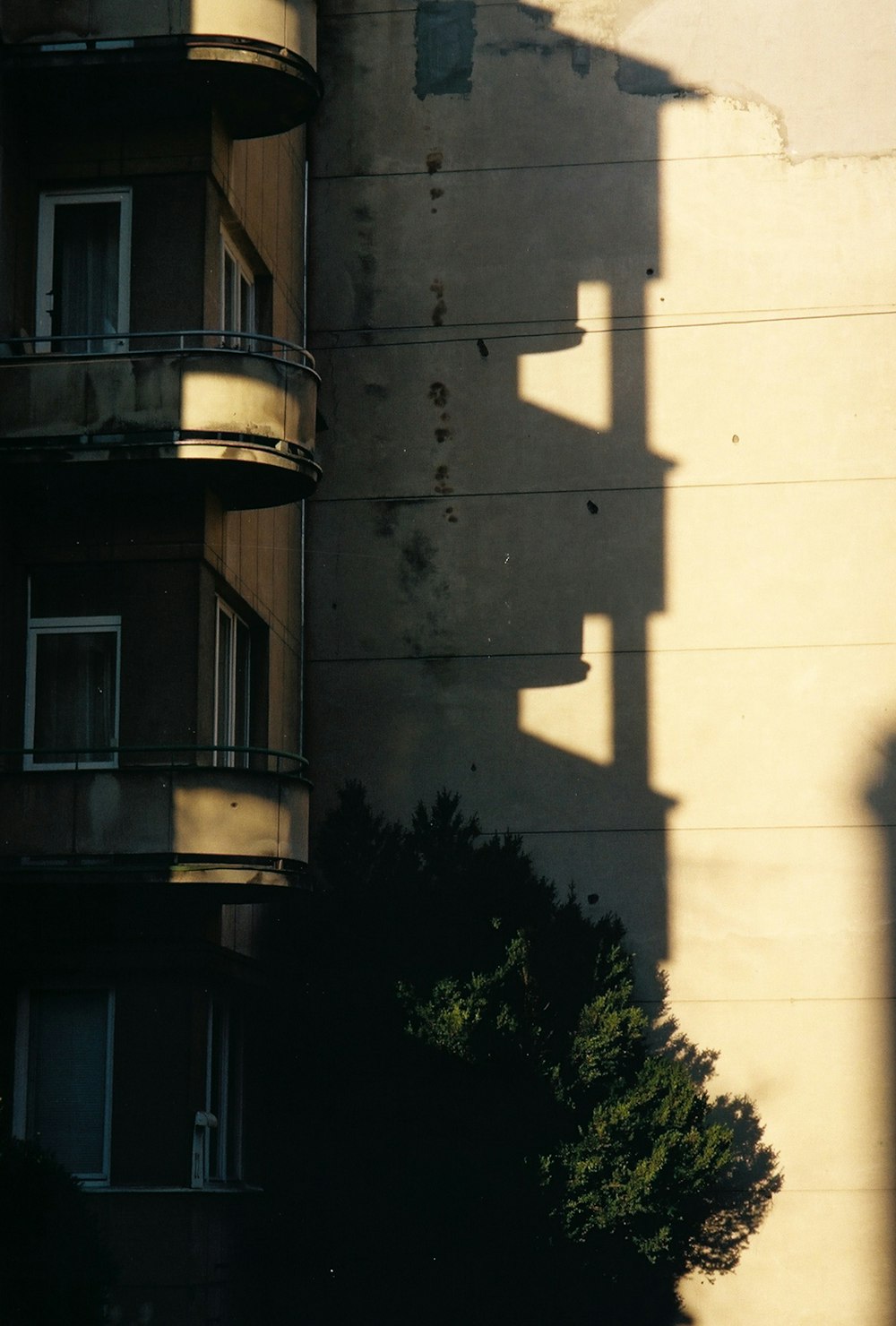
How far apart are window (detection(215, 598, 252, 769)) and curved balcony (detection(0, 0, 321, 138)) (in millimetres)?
4978

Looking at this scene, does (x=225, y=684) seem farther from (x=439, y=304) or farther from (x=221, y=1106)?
(x=439, y=304)

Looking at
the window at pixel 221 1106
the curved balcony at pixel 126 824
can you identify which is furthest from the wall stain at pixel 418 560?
the curved balcony at pixel 126 824

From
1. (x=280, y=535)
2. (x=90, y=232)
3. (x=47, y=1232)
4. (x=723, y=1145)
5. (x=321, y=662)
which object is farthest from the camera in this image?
(x=321, y=662)

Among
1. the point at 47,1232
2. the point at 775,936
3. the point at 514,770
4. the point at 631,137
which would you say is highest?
the point at 631,137

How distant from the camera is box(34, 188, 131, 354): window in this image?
57.0 feet

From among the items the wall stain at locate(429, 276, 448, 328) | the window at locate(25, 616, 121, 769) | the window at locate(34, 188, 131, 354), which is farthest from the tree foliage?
the wall stain at locate(429, 276, 448, 328)

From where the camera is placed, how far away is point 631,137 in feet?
76.5

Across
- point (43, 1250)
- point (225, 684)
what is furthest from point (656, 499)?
point (43, 1250)

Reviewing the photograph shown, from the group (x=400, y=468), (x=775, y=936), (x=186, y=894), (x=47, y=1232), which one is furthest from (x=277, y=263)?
(x=47, y=1232)

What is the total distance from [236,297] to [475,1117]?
8.98 m

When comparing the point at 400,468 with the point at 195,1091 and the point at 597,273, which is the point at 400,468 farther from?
the point at 195,1091

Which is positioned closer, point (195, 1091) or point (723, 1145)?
point (195, 1091)

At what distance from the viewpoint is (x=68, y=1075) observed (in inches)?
660

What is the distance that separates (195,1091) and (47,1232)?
4579 mm
